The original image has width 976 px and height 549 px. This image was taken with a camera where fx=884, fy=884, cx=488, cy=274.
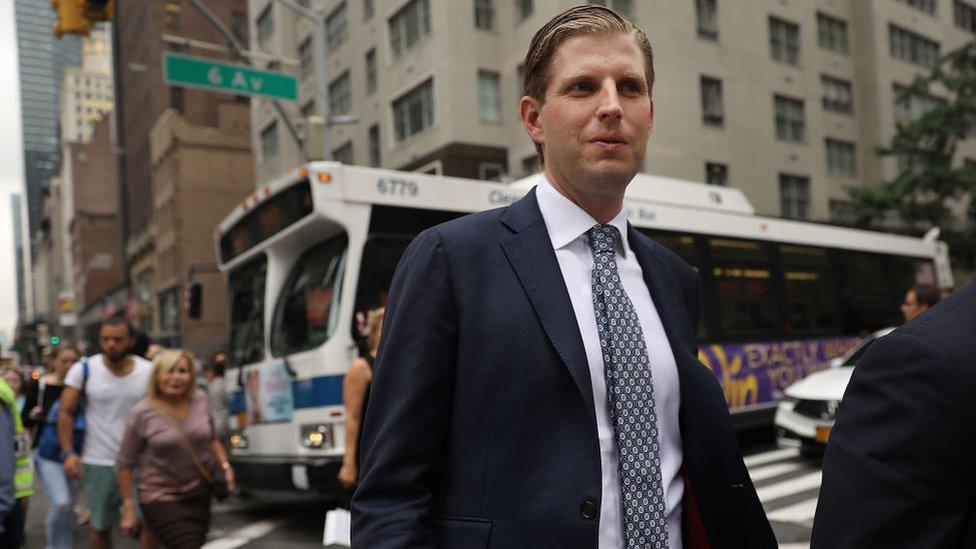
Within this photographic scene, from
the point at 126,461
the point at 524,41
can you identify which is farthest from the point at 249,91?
the point at 126,461

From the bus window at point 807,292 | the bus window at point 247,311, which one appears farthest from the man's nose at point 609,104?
the bus window at point 807,292

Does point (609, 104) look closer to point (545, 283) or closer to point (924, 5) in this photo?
point (545, 283)

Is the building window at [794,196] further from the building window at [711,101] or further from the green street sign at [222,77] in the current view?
the green street sign at [222,77]

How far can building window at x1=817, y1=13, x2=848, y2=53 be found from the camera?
30688 mm

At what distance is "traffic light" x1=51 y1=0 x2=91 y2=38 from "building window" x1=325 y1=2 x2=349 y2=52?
7463mm

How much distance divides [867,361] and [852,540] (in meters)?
0.27

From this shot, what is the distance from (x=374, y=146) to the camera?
19344mm

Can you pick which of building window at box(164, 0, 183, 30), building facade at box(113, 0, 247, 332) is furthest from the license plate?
building facade at box(113, 0, 247, 332)

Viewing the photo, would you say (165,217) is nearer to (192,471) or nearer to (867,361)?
(192,471)

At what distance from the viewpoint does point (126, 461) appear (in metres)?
5.20

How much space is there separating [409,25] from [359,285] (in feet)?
32.1

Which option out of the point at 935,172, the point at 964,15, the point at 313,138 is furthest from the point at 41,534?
the point at 964,15

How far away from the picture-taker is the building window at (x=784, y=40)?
26.6 metres

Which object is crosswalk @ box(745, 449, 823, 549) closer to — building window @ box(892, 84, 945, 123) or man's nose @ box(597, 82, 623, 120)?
man's nose @ box(597, 82, 623, 120)
